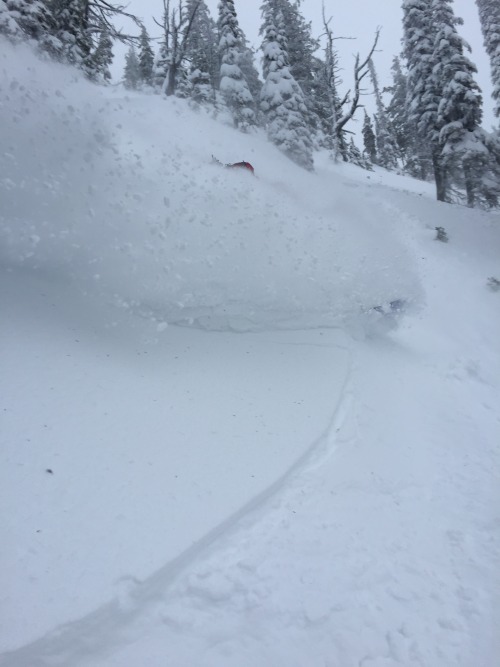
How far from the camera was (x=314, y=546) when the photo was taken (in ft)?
12.3

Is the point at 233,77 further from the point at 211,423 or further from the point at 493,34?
the point at 211,423

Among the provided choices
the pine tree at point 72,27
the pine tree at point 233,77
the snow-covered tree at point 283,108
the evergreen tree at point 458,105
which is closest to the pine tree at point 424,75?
the evergreen tree at point 458,105

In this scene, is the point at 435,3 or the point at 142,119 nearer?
the point at 142,119

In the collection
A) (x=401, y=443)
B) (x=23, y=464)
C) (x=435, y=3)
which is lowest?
(x=23, y=464)

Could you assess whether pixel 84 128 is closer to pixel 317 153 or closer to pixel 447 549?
pixel 447 549

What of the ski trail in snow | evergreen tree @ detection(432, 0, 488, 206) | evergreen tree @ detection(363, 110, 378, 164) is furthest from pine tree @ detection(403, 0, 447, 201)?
evergreen tree @ detection(363, 110, 378, 164)

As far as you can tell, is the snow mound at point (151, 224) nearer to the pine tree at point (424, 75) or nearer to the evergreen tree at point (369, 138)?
the pine tree at point (424, 75)

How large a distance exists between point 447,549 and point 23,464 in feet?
14.3

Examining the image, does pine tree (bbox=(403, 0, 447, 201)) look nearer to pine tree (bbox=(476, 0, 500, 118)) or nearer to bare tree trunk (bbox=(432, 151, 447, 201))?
bare tree trunk (bbox=(432, 151, 447, 201))

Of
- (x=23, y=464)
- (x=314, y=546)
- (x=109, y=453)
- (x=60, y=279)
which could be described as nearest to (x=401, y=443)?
(x=314, y=546)

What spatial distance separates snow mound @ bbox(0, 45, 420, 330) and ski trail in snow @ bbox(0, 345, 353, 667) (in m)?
3.60

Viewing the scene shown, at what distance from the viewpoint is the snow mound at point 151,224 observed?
225 inches

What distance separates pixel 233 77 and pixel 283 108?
3.21 meters

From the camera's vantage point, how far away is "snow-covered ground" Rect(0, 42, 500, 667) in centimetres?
301
